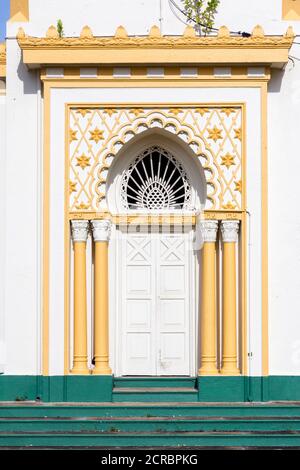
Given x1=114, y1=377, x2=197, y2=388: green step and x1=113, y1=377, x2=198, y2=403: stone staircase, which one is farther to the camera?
x1=114, y1=377, x2=197, y2=388: green step

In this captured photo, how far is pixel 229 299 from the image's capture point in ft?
50.4

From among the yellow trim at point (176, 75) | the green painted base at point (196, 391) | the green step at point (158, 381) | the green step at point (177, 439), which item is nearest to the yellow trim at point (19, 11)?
the yellow trim at point (176, 75)

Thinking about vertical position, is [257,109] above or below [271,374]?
above

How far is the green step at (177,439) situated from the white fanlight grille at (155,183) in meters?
3.59

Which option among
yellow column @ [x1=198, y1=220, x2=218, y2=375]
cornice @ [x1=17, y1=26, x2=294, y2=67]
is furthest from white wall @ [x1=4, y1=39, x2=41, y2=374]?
yellow column @ [x1=198, y1=220, x2=218, y2=375]

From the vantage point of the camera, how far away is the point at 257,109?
15.4 metres

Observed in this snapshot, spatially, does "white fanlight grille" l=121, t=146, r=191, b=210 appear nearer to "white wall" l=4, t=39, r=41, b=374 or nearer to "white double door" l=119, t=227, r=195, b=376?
"white double door" l=119, t=227, r=195, b=376

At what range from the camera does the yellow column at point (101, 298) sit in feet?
50.4

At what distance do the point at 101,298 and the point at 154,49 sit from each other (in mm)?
3530

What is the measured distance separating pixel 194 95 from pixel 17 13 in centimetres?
281

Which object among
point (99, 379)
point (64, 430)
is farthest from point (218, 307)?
point (64, 430)

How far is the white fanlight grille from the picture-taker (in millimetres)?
15984

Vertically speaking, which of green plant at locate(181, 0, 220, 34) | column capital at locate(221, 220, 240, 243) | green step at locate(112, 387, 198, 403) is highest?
green plant at locate(181, 0, 220, 34)
